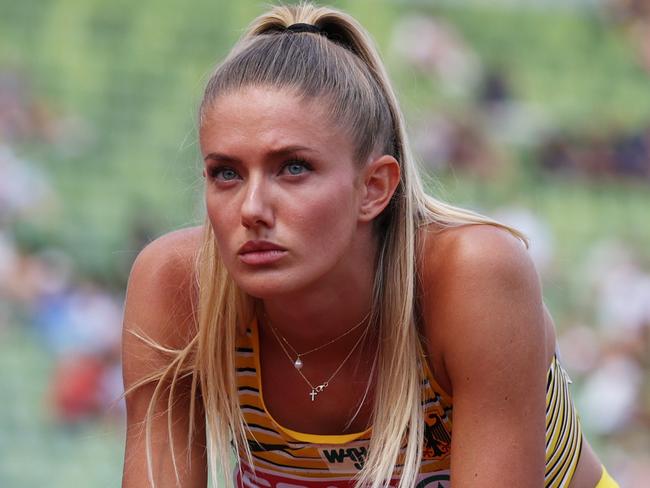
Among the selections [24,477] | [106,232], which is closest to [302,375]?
[24,477]

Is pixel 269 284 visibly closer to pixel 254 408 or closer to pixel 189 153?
pixel 254 408

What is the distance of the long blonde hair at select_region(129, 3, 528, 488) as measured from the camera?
7.10 feet

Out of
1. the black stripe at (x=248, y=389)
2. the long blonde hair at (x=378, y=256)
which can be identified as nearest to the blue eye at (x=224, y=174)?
the long blonde hair at (x=378, y=256)

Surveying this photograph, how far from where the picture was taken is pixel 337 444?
2.35 meters

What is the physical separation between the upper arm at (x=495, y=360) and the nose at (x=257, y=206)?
1.21ft

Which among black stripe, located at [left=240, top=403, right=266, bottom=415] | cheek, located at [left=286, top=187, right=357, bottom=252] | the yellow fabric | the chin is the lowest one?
the yellow fabric

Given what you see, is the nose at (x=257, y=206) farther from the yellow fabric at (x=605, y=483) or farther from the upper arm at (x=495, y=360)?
the yellow fabric at (x=605, y=483)

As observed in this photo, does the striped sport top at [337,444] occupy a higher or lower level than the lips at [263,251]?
lower

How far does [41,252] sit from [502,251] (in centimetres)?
387

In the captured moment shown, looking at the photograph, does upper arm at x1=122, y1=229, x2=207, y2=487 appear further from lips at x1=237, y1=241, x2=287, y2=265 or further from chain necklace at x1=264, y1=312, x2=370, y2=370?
lips at x1=237, y1=241, x2=287, y2=265

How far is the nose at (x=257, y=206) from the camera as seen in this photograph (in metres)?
2.03

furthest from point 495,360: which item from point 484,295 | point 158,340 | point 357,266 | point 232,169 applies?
point 158,340

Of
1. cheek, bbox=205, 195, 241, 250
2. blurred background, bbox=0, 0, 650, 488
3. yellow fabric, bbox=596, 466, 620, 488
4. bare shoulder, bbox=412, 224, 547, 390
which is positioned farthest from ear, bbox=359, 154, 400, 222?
blurred background, bbox=0, 0, 650, 488

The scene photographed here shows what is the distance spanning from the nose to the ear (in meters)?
0.22
